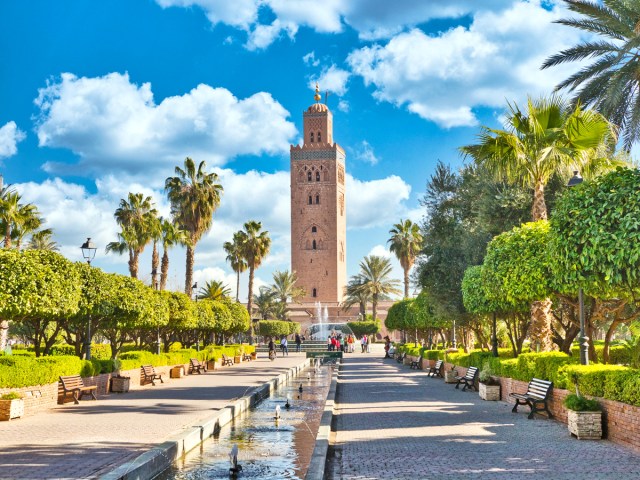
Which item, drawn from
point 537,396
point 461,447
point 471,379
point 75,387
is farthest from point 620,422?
point 75,387

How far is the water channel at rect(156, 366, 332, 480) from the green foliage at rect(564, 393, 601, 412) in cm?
411

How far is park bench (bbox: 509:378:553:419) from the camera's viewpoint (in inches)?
520

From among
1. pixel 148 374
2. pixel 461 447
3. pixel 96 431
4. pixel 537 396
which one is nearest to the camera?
pixel 461 447

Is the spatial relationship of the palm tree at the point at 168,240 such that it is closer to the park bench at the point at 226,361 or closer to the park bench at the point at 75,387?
the park bench at the point at 226,361

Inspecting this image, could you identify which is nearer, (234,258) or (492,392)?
(492,392)

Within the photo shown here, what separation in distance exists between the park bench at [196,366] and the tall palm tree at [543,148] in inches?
638

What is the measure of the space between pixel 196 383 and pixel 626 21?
17047mm

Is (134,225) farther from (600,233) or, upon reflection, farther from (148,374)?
(600,233)

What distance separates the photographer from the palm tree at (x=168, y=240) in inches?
1535

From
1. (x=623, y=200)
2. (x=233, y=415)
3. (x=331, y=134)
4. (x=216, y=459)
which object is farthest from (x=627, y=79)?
(x=331, y=134)

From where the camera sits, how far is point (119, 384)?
19.9 metres

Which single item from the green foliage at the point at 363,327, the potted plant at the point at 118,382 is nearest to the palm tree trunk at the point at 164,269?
the potted plant at the point at 118,382

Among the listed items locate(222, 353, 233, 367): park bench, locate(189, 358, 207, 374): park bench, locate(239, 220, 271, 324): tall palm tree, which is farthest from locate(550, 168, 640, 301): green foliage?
locate(239, 220, 271, 324): tall palm tree

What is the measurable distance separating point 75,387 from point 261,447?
23.6 feet
